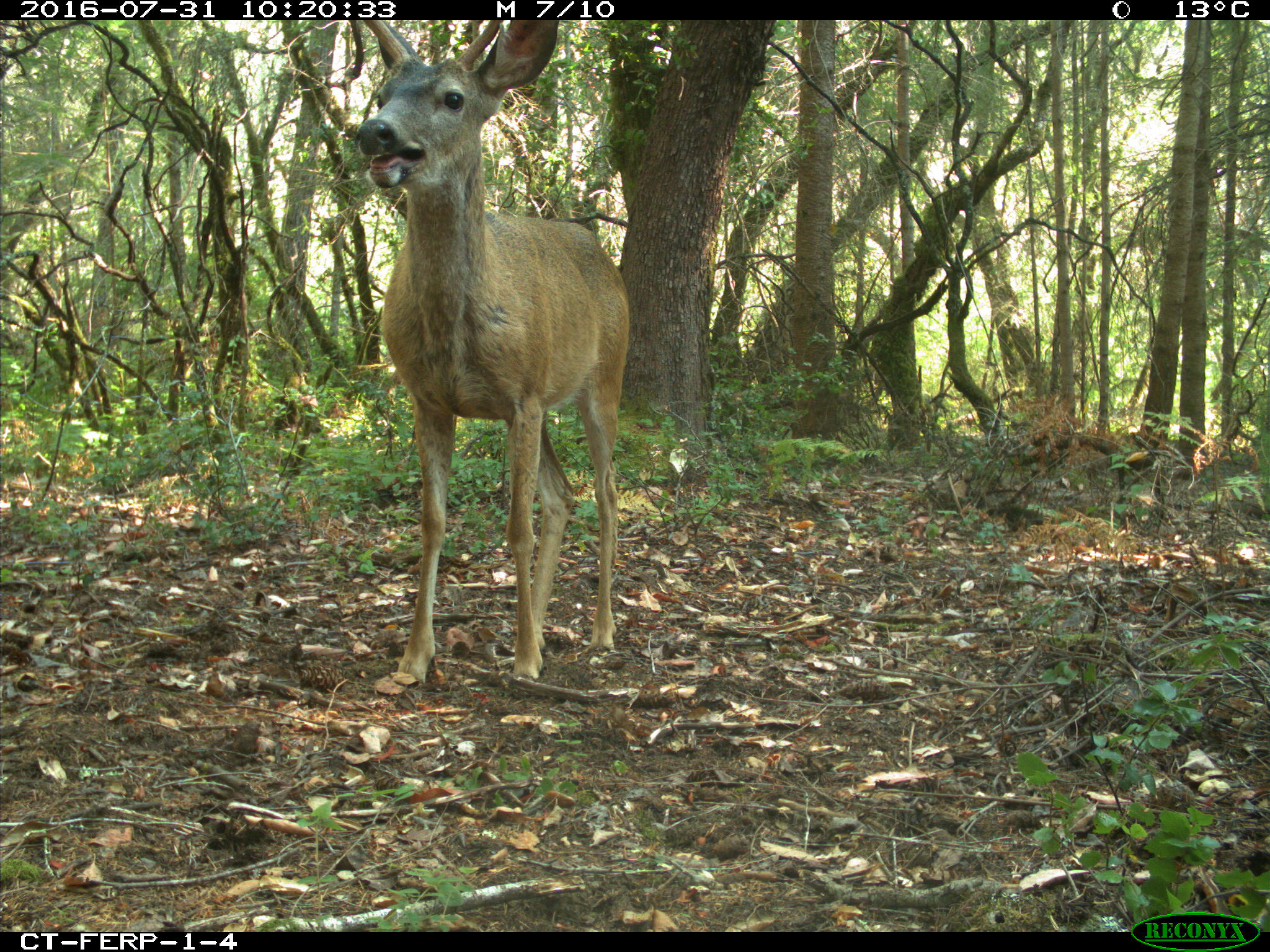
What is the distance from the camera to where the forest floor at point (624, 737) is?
2805 mm

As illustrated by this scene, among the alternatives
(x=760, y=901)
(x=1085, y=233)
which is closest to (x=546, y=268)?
(x=760, y=901)

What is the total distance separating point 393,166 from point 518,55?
92 cm

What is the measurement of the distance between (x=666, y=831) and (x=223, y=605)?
3255 millimetres

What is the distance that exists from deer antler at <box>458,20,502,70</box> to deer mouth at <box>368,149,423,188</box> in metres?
0.65

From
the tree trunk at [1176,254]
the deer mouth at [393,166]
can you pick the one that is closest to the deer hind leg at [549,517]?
the deer mouth at [393,166]

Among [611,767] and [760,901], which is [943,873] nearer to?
[760,901]

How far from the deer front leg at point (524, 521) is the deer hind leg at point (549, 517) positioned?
0.46 meters

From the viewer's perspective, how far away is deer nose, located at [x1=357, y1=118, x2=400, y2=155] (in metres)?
3.93

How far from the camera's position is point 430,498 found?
488 cm

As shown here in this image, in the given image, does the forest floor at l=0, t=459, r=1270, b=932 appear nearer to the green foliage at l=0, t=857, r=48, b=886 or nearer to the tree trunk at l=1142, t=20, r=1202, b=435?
the green foliage at l=0, t=857, r=48, b=886

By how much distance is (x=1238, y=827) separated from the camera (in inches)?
124

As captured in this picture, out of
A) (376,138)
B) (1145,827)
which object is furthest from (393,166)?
(1145,827)

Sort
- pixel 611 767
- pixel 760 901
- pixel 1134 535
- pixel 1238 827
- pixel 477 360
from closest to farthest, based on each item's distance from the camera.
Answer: pixel 760 901 → pixel 1238 827 → pixel 611 767 → pixel 477 360 → pixel 1134 535
